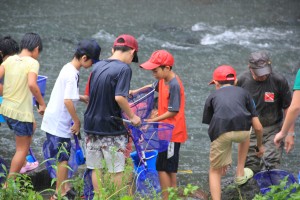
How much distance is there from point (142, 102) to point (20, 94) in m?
1.19

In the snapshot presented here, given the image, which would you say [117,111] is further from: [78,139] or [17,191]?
[17,191]

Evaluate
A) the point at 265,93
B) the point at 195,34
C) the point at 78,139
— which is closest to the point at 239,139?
the point at 265,93

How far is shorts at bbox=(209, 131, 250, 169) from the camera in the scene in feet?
20.3

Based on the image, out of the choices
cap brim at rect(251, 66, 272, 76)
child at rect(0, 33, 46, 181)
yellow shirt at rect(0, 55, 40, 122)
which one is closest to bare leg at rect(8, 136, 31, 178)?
child at rect(0, 33, 46, 181)

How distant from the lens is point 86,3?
20.1 meters

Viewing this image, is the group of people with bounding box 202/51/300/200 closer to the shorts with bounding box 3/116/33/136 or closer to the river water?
the shorts with bounding box 3/116/33/136

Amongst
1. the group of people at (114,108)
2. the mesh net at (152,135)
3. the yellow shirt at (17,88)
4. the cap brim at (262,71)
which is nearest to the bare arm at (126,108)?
the group of people at (114,108)

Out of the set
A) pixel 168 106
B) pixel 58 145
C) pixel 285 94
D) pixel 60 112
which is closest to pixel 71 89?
pixel 60 112

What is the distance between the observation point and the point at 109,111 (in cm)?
592

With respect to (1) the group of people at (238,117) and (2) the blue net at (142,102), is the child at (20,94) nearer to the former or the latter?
(2) the blue net at (142,102)

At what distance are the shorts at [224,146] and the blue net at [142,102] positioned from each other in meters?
0.75

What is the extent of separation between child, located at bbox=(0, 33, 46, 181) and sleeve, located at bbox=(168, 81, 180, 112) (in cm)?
125

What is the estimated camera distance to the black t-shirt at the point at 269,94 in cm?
711

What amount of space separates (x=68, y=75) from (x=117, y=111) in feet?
1.98
